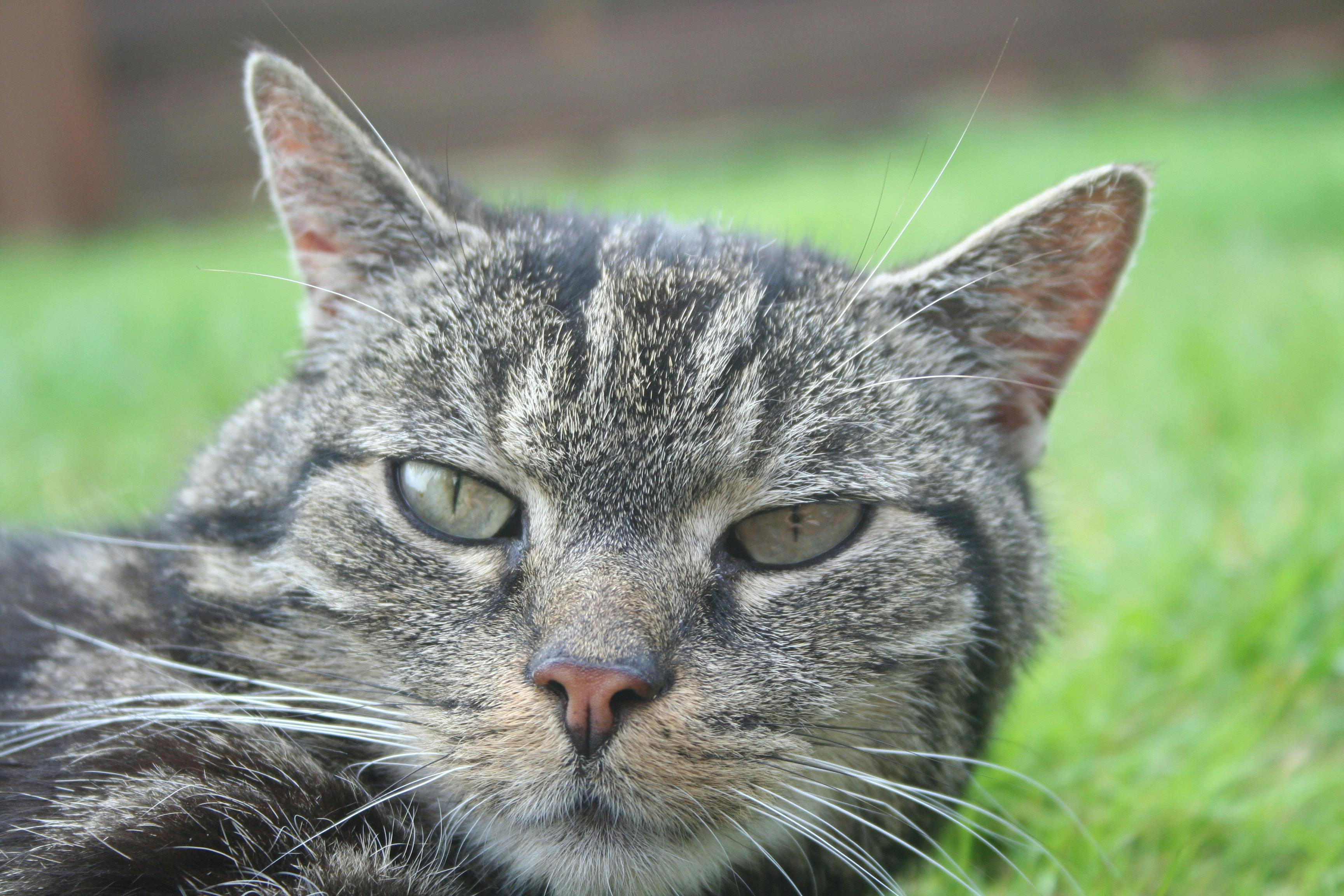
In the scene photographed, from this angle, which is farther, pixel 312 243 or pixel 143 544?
pixel 312 243

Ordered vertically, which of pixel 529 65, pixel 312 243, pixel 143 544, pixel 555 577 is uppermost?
pixel 529 65

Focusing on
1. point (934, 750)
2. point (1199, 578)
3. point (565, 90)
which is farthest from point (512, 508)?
point (565, 90)

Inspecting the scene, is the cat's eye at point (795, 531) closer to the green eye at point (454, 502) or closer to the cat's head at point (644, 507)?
the cat's head at point (644, 507)

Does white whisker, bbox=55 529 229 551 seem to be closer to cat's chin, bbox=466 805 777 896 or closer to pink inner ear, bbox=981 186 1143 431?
cat's chin, bbox=466 805 777 896

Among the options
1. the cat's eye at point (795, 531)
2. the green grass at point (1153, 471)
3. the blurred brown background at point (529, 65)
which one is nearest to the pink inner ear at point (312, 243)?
the green grass at point (1153, 471)

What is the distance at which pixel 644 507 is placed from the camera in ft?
5.78

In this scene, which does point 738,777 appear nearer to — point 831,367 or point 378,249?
point 831,367

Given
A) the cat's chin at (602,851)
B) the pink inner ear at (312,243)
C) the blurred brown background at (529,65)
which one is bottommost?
the cat's chin at (602,851)

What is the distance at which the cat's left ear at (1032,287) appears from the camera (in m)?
2.08

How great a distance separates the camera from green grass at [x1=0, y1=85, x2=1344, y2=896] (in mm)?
2273

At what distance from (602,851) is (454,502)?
2.07 feet

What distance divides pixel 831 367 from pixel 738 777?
0.75 m

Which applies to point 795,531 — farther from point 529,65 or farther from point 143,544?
point 529,65

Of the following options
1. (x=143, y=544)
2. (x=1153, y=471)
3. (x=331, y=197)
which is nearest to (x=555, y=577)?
(x=143, y=544)
